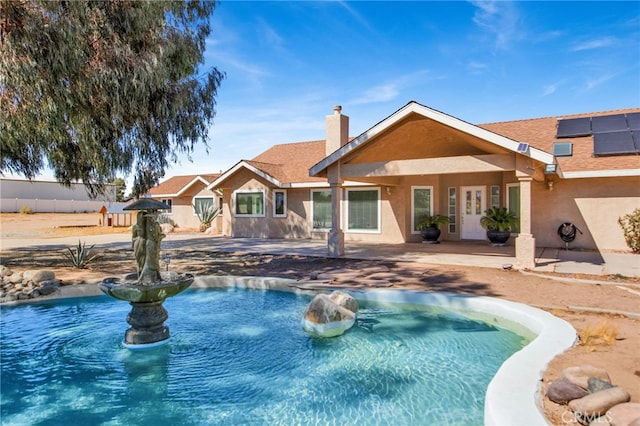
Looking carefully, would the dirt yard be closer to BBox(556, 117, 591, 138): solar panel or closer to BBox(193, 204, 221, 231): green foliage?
BBox(556, 117, 591, 138): solar panel

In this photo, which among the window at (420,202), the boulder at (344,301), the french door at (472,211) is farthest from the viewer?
the window at (420,202)

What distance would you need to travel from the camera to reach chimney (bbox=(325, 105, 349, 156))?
764 inches


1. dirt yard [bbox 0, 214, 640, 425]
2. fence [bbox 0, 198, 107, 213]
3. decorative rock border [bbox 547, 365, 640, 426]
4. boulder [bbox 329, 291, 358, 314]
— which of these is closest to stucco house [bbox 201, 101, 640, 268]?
dirt yard [bbox 0, 214, 640, 425]

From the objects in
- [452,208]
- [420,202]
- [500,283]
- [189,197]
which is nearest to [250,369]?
[500,283]

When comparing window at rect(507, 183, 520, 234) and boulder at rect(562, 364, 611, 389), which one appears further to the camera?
window at rect(507, 183, 520, 234)

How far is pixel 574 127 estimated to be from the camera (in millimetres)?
16875

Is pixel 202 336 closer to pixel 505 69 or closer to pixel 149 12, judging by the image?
pixel 149 12

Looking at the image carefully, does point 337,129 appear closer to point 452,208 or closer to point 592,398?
point 452,208

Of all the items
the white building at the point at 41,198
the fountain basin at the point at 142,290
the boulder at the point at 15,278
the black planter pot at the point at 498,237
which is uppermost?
the white building at the point at 41,198

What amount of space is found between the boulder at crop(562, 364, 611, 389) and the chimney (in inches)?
641

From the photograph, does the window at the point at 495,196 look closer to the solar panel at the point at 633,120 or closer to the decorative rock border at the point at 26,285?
the solar panel at the point at 633,120

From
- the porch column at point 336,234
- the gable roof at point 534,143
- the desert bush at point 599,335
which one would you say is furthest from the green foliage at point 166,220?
the desert bush at point 599,335

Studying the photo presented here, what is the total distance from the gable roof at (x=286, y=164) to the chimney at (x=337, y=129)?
6.62 feet

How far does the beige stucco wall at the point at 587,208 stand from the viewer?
13.7 meters
